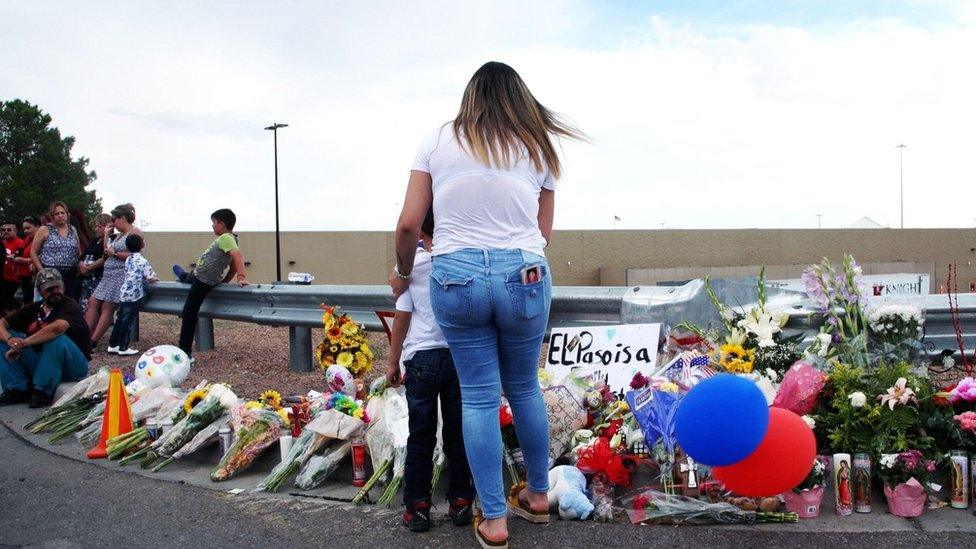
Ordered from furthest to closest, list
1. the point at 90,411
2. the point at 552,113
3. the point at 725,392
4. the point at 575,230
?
the point at 575,230 → the point at 90,411 → the point at 552,113 → the point at 725,392

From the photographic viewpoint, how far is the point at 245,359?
8.88 m

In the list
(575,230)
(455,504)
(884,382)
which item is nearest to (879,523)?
(884,382)

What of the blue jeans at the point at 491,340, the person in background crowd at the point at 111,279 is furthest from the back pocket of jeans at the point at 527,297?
the person in background crowd at the point at 111,279

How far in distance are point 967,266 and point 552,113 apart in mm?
42975

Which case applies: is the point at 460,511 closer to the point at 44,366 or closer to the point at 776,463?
the point at 776,463

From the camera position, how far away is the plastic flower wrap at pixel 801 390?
4.05 metres

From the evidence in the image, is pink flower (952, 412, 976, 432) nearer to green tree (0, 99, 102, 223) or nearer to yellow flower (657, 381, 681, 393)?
yellow flower (657, 381, 681, 393)

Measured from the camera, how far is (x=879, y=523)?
360 centimetres

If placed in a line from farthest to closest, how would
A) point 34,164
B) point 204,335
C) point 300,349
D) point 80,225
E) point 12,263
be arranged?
point 34,164, point 80,225, point 12,263, point 204,335, point 300,349

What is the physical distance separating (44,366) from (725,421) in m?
5.73

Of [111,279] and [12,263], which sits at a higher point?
[12,263]

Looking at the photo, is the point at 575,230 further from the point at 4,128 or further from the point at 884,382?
the point at 884,382

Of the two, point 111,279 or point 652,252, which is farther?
point 652,252

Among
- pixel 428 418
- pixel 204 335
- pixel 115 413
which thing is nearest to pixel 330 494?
pixel 428 418
